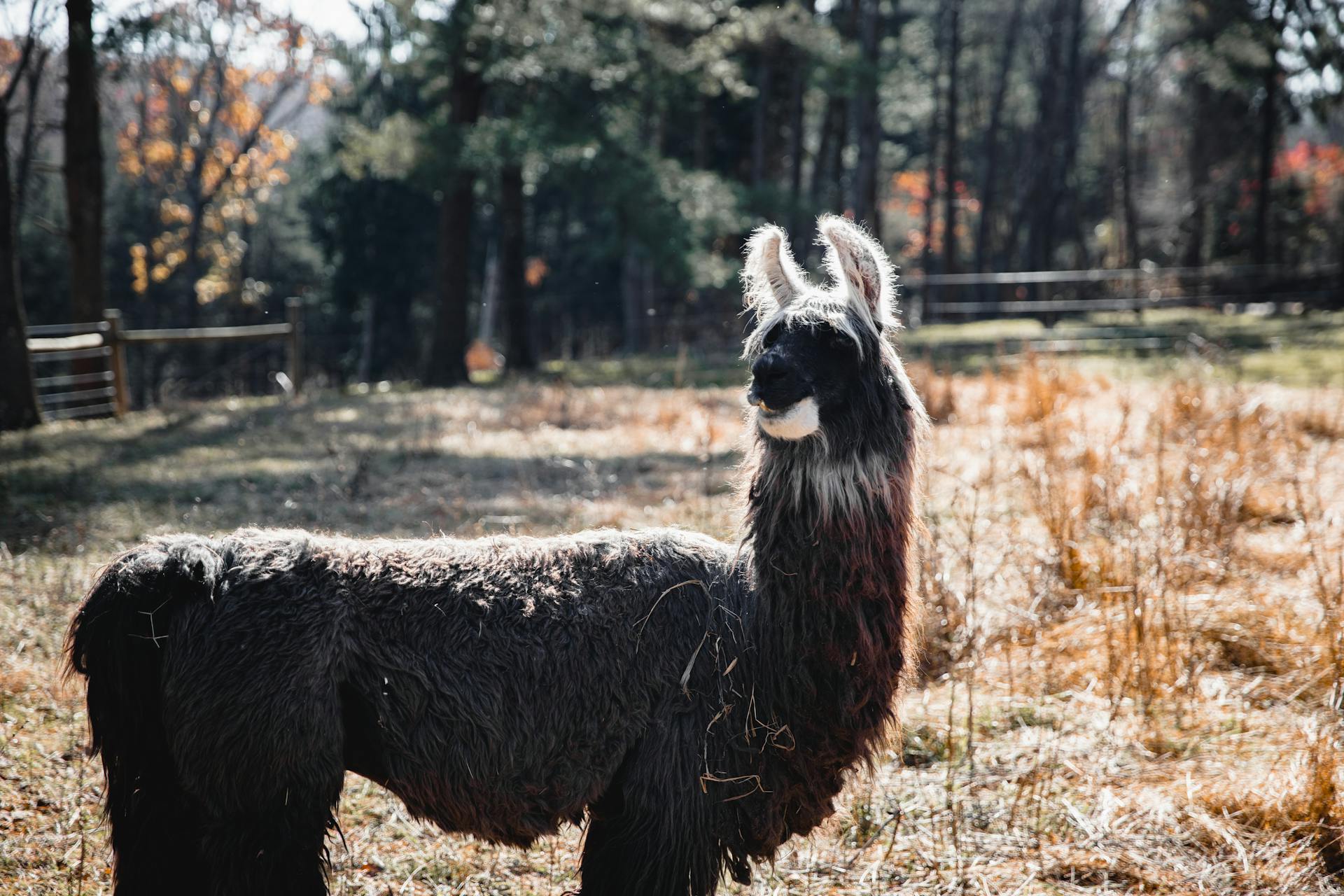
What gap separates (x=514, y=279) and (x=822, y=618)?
18.5 meters

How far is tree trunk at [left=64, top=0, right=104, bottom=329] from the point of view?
13.2m

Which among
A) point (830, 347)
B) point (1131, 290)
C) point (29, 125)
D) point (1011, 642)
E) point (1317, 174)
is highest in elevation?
point (1317, 174)

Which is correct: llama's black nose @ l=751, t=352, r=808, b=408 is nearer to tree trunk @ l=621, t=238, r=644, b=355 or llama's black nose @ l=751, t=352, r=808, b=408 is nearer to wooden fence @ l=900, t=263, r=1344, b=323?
wooden fence @ l=900, t=263, r=1344, b=323

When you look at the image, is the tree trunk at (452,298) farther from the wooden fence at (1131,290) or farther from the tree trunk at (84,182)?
the wooden fence at (1131,290)

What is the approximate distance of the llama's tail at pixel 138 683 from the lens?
2.30m

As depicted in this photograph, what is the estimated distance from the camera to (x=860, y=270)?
2.71 meters

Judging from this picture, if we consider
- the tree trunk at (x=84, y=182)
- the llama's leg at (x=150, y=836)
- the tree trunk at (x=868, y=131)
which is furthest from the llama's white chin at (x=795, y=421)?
the tree trunk at (x=868, y=131)

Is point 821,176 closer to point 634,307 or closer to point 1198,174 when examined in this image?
point 634,307

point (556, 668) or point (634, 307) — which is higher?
point (634, 307)

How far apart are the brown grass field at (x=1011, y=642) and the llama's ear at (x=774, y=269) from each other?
0.74 m

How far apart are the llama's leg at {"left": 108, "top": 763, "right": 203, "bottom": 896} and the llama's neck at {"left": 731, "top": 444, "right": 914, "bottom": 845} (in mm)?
1482

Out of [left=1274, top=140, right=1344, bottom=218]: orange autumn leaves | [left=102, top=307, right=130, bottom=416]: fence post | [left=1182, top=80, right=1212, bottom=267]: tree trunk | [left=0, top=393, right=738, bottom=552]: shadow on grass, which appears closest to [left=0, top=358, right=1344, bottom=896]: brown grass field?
[left=0, top=393, right=738, bottom=552]: shadow on grass

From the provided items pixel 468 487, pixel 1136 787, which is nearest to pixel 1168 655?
pixel 1136 787

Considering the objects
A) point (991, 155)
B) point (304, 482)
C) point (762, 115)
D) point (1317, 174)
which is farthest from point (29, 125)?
point (1317, 174)
